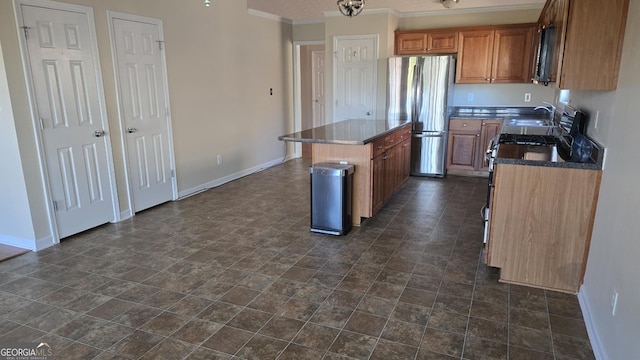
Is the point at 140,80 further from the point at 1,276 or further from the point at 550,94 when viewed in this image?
the point at 550,94

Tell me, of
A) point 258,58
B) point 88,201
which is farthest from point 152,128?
point 258,58

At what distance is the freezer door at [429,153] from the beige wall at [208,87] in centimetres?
248

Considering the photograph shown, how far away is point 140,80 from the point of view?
14.3 feet

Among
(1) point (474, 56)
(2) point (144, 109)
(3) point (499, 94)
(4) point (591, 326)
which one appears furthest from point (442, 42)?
(4) point (591, 326)

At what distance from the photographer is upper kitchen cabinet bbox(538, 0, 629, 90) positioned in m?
2.32

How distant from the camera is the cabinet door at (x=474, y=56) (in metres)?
5.69

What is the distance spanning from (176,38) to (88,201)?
2132mm

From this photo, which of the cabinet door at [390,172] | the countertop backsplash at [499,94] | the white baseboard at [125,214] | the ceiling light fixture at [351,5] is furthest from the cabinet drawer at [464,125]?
the white baseboard at [125,214]

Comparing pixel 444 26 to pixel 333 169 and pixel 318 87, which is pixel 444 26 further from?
pixel 333 169

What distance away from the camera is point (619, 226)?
200 cm

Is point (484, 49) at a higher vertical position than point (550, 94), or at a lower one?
higher

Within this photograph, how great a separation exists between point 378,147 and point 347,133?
0.35 meters

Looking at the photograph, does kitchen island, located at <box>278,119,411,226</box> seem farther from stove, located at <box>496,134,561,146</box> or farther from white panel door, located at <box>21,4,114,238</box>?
white panel door, located at <box>21,4,114,238</box>

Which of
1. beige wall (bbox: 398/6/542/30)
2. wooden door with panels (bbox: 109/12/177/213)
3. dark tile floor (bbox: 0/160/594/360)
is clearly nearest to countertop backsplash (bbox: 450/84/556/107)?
beige wall (bbox: 398/6/542/30)
